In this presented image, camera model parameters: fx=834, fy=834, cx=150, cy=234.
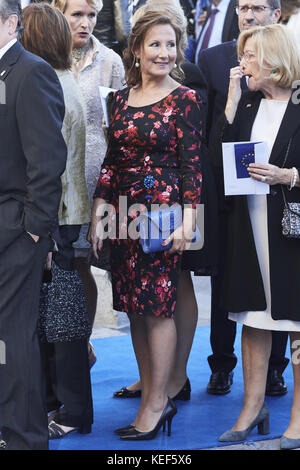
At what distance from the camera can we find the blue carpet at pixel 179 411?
3.85 metres

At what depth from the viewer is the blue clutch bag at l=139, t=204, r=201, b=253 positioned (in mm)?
3723

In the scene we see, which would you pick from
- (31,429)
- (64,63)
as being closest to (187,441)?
(31,429)

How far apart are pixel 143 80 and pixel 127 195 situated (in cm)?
55

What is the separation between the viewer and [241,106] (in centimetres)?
396

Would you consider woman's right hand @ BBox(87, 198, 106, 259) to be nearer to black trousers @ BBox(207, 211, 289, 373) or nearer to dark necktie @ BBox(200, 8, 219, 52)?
black trousers @ BBox(207, 211, 289, 373)

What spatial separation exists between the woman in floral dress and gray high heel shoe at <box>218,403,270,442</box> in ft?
0.94

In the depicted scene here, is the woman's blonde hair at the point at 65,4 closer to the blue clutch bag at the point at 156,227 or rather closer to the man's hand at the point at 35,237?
the blue clutch bag at the point at 156,227

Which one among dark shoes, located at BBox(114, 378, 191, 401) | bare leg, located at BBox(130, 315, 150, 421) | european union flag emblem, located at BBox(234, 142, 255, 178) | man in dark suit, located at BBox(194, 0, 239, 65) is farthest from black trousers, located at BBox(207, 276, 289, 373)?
man in dark suit, located at BBox(194, 0, 239, 65)

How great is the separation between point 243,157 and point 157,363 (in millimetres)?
1031

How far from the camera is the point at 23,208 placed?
319cm

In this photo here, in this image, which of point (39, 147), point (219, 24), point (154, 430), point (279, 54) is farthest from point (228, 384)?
point (219, 24)

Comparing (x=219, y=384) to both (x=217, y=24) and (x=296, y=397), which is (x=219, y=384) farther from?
(x=217, y=24)
